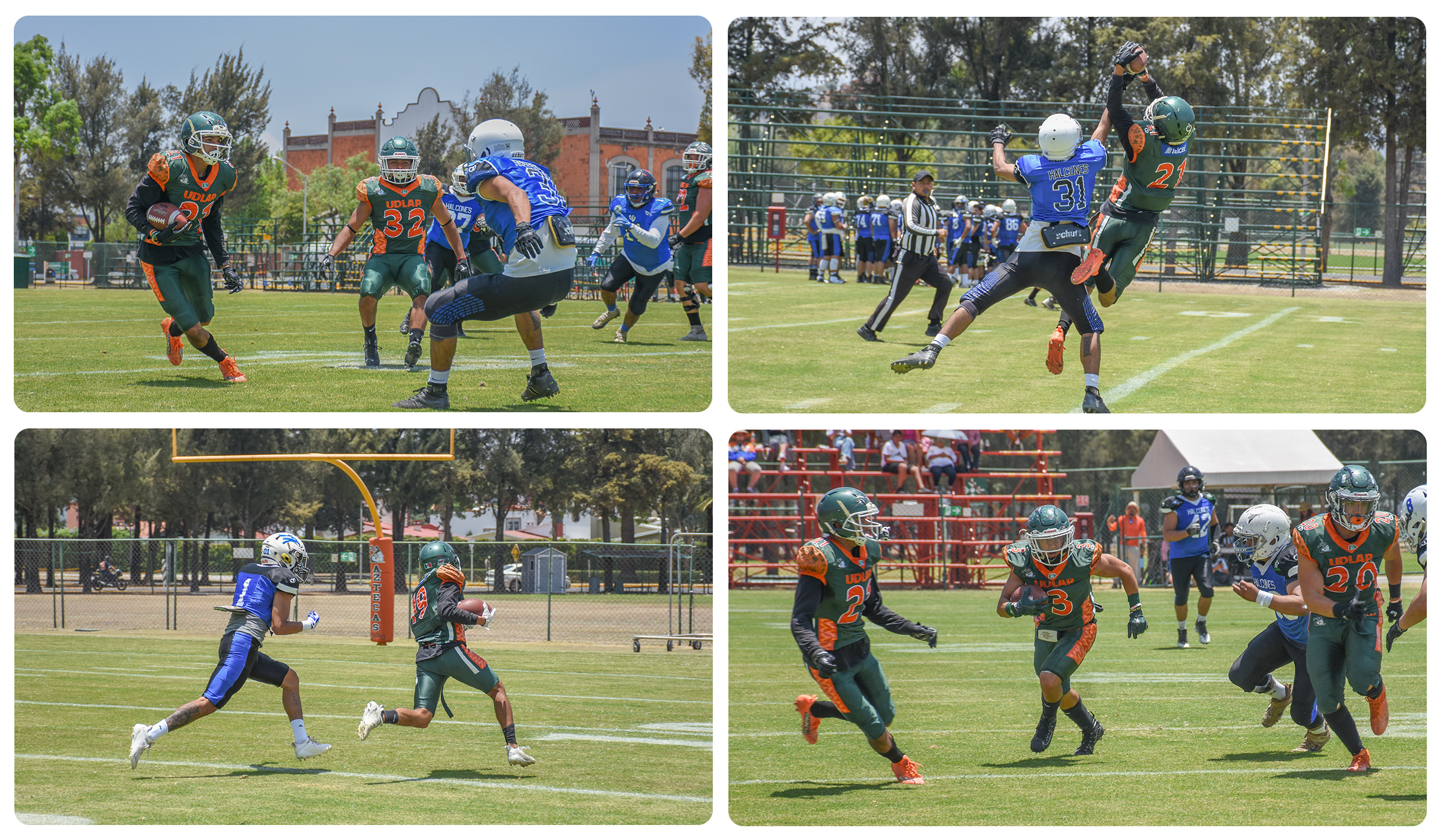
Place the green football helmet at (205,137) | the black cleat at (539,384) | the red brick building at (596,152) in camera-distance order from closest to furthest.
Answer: the black cleat at (539,384) → the green football helmet at (205,137) → the red brick building at (596,152)

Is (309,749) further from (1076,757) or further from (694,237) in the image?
(694,237)

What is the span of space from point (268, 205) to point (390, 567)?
37341 millimetres

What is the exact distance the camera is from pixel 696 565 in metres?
18.5

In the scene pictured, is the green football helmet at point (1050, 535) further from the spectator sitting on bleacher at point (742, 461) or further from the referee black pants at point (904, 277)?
the spectator sitting on bleacher at point (742, 461)

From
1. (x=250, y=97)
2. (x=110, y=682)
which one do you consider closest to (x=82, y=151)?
(x=250, y=97)

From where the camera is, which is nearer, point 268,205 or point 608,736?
point 608,736

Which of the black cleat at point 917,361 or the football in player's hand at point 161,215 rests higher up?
the football in player's hand at point 161,215

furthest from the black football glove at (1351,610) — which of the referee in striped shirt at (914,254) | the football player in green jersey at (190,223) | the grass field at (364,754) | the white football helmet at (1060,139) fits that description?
the football player in green jersey at (190,223)

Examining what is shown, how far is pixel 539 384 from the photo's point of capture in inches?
327

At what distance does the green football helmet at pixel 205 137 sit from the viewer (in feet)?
27.9

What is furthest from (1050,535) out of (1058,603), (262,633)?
(262,633)

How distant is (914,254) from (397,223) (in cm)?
429

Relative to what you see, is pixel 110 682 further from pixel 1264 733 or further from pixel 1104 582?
pixel 1104 582

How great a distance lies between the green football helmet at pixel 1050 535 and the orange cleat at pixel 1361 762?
1647 millimetres
